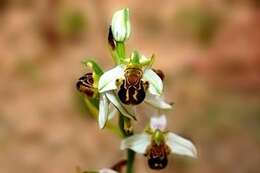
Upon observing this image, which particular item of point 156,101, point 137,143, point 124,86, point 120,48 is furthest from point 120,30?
point 137,143

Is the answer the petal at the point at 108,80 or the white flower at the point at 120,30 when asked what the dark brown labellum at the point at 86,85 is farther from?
the white flower at the point at 120,30

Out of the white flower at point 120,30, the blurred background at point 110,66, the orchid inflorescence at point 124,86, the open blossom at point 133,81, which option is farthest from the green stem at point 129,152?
the blurred background at point 110,66

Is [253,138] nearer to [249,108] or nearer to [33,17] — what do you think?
[249,108]

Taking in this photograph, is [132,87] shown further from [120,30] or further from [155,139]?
[155,139]

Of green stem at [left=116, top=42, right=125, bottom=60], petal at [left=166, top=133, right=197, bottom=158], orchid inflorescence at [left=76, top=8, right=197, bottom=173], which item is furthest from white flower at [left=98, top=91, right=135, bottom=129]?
petal at [left=166, top=133, right=197, bottom=158]

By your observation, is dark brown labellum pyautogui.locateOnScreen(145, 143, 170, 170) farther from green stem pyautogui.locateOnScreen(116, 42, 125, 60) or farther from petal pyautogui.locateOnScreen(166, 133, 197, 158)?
green stem pyautogui.locateOnScreen(116, 42, 125, 60)

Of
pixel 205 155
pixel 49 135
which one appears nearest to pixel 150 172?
pixel 205 155
